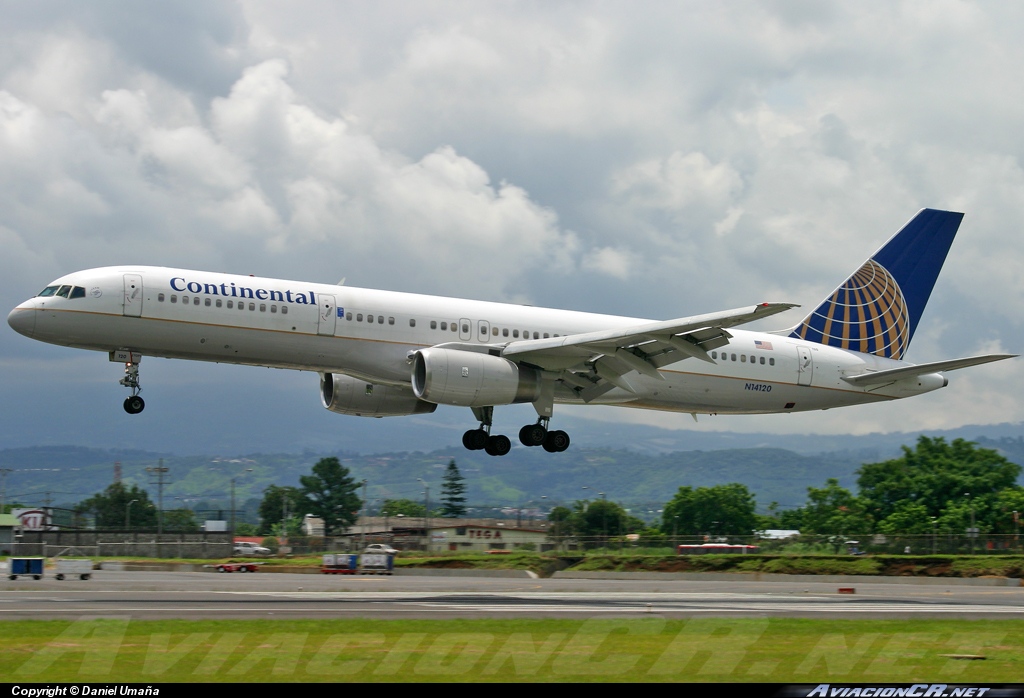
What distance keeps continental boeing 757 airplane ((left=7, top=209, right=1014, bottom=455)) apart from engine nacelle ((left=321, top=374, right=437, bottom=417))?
0.05 meters

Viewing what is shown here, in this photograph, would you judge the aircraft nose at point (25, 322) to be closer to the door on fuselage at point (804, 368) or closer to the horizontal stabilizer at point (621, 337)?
the horizontal stabilizer at point (621, 337)

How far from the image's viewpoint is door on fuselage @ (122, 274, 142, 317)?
107ft

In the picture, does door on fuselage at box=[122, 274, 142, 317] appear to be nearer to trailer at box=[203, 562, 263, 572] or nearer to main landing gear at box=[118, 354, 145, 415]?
main landing gear at box=[118, 354, 145, 415]

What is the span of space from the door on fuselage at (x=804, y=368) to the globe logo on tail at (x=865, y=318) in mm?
1978

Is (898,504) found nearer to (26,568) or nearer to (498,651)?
(26,568)

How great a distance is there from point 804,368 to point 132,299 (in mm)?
24308

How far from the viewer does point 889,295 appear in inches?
1834

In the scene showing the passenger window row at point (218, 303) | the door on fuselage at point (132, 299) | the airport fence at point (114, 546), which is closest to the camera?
the door on fuselage at point (132, 299)

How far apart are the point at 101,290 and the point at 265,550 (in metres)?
78.8

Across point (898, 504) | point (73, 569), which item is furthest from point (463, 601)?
point (898, 504)

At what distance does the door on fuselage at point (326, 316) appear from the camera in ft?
113

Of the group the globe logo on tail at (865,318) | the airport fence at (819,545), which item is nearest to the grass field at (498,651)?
the globe logo on tail at (865,318)

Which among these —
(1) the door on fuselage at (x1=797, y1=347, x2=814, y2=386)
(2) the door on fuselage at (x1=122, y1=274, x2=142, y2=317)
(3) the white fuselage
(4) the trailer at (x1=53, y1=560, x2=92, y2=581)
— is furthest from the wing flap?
(4) the trailer at (x1=53, y1=560, x2=92, y2=581)
